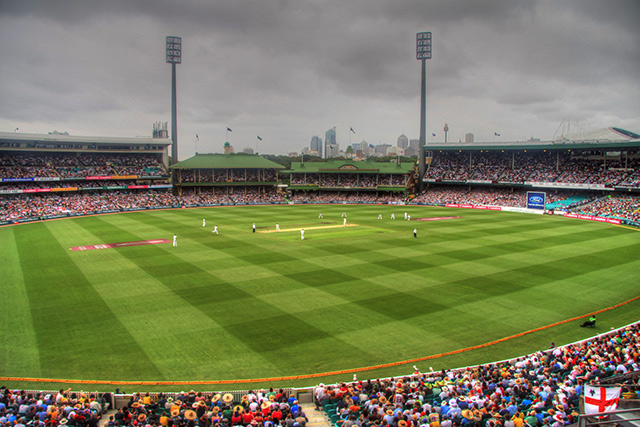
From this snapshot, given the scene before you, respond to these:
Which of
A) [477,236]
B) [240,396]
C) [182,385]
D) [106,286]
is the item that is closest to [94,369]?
[182,385]

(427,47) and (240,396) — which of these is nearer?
(240,396)

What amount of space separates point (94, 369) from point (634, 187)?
69712mm

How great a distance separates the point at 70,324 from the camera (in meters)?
20.0

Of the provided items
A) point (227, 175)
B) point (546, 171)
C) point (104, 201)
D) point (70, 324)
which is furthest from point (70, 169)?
point (546, 171)

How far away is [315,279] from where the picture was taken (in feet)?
88.8

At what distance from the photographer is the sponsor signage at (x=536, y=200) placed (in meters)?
64.8

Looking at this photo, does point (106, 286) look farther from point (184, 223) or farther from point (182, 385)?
point (184, 223)

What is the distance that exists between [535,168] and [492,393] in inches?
2956

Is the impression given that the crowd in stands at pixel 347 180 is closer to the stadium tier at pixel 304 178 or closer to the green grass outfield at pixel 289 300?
the stadium tier at pixel 304 178

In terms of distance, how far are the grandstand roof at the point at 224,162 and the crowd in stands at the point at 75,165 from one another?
548 centimetres

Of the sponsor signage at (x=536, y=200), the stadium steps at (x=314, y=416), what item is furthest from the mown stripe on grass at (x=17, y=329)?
the sponsor signage at (x=536, y=200)

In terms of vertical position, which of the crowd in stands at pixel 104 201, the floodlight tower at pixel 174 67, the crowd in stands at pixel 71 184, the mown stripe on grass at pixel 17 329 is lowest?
the mown stripe on grass at pixel 17 329

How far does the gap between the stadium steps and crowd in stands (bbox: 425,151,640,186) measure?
6716 centimetres

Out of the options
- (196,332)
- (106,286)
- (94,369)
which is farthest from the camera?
(106,286)
